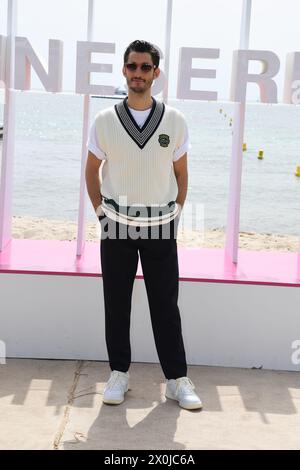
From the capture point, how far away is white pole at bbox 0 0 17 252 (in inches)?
162

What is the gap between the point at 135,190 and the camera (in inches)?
130

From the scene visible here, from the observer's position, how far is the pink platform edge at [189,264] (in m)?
3.89

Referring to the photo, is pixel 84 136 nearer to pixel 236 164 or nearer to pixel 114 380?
pixel 236 164

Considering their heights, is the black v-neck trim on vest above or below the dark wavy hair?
below

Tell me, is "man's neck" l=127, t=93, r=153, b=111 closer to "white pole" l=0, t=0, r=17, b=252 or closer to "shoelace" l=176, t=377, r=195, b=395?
"white pole" l=0, t=0, r=17, b=252

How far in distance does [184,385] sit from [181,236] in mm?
4192

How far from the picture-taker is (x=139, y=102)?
330cm

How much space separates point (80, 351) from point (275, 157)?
2202 cm

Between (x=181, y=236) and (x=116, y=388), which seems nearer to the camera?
(x=116, y=388)

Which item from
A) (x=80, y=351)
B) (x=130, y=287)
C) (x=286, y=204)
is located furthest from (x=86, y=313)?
(x=286, y=204)

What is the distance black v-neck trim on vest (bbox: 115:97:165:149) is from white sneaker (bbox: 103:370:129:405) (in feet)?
3.52

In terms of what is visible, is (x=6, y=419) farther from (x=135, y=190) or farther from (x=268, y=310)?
(x=268, y=310)

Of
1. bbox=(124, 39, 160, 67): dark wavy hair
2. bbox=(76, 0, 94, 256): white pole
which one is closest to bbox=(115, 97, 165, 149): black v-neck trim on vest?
bbox=(124, 39, 160, 67): dark wavy hair

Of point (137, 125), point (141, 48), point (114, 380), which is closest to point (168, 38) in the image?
point (141, 48)
